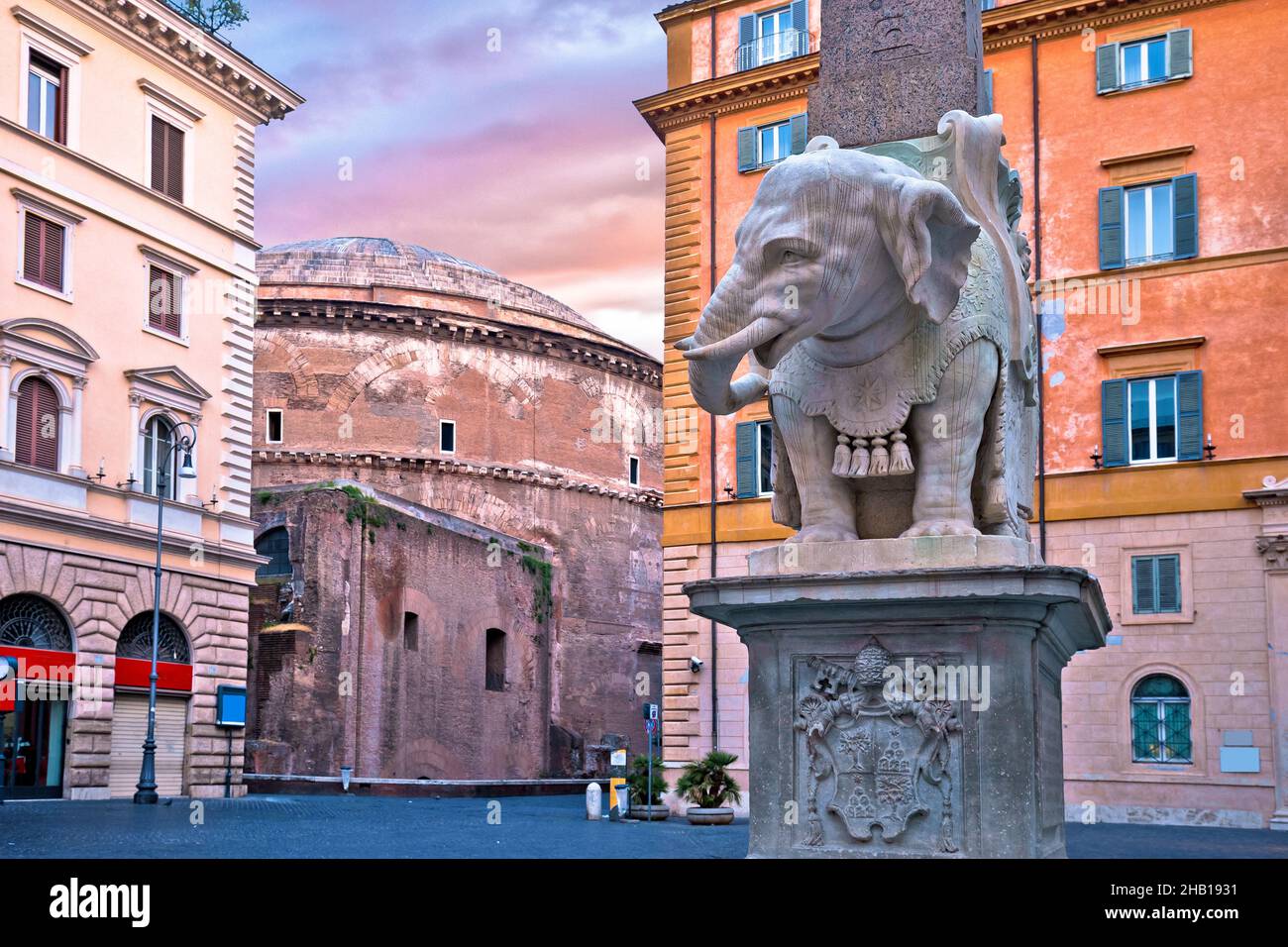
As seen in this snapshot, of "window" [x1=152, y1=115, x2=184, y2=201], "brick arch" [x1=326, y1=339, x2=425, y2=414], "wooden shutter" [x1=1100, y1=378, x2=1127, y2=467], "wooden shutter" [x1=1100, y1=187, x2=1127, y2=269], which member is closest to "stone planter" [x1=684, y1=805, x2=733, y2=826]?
"wooden shutter" [x1=1100, y1=378, x2=1127, y2=467]

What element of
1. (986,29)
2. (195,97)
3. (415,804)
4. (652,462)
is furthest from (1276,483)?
(652,462)

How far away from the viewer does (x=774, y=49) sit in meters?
30.1

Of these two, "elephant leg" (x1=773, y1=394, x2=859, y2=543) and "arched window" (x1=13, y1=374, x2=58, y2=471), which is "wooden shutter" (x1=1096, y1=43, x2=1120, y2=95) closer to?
"arched window" (x1=13, y1=374, x2=58, y2=471)

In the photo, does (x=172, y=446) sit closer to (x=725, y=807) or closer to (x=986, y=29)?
(x=725, y=807)

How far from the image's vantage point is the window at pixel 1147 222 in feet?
84.4

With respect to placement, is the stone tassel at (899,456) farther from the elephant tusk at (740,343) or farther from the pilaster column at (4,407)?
the pilaster column at (4,407)

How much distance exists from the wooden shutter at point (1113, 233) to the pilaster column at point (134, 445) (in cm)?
1737

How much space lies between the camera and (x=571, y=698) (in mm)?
52719

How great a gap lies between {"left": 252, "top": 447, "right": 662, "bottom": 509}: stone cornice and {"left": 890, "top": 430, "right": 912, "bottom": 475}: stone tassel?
4755cm

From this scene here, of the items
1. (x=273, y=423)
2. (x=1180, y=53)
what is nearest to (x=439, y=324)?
(x=273, y=423)

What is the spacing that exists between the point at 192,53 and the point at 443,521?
1720cm

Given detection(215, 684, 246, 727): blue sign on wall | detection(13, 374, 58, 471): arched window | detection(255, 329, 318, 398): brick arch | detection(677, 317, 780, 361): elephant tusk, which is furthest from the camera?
detection(255, 329, 318, 398): brick arch

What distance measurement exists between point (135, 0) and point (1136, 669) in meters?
21.4

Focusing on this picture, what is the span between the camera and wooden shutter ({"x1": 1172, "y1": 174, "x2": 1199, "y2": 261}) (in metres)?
25.6
